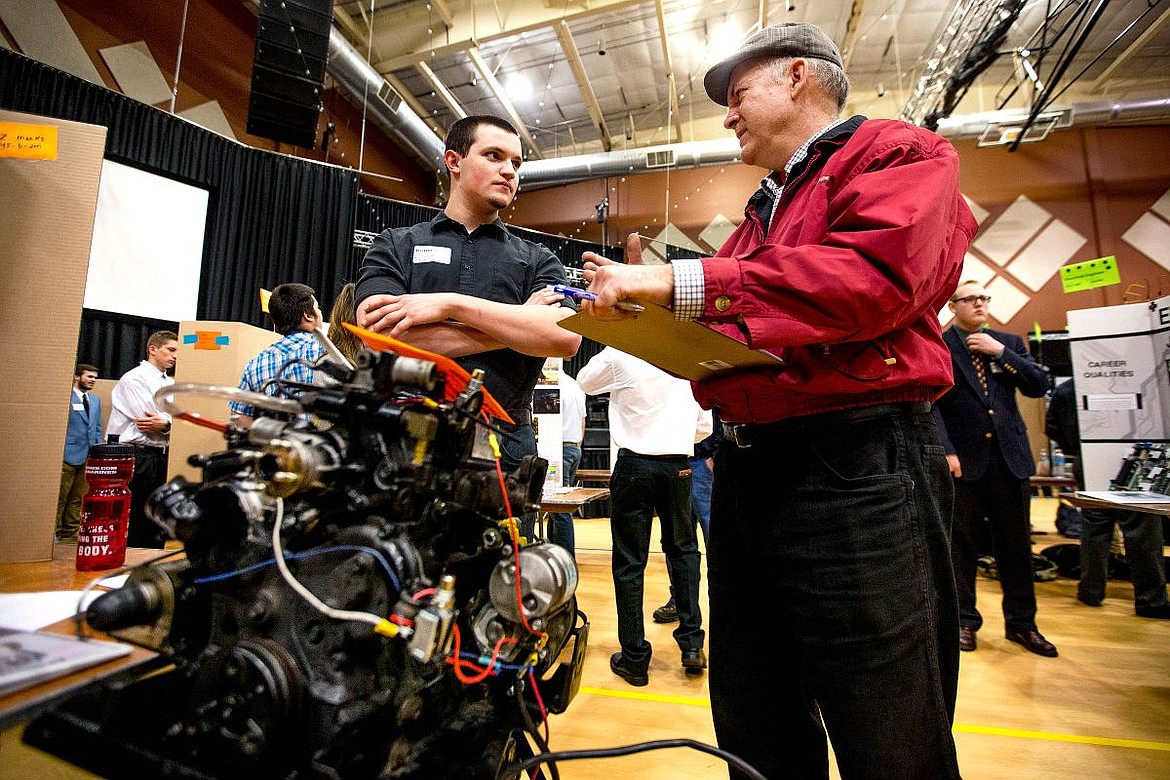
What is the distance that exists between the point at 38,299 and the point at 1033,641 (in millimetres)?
3909

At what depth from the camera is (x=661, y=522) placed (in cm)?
277

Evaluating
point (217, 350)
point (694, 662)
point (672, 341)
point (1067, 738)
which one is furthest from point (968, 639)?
point (217, 350)

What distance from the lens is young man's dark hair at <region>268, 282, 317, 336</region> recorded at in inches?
101

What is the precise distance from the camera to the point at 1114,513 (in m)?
3.40

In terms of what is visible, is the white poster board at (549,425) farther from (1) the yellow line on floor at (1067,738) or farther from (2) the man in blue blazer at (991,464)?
(1) the yellow line on floor at (1067,738)

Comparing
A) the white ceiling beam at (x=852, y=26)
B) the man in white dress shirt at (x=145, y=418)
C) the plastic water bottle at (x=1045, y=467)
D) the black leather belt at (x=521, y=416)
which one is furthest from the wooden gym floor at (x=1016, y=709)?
the white ceiling beam at (x=852, y=26)

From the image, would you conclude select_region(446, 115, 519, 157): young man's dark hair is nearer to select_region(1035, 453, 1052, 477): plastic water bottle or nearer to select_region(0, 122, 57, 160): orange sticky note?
select_region(0, 122, 57, 160): orange sticky note

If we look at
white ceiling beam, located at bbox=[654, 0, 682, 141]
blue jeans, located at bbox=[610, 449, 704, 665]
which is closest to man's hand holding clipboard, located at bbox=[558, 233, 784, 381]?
blue jeans, located at bbox=[610, 449, 704, 665]

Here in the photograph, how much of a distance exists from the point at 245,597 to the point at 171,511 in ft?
0.43

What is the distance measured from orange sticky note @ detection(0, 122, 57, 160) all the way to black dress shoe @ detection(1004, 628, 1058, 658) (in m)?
4.00

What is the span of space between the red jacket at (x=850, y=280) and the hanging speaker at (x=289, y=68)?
17.3ft

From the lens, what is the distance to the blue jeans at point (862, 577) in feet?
2.75

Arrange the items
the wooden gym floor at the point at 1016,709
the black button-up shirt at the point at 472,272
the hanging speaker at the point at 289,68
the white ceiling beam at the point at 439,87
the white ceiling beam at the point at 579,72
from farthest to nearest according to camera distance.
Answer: the white ceiling beam at the point at 439,87
the white ceiling beam at the point at 579,72
the hanging speaker at the point at 289,68
the wooden gym floor at the point at 1016,709
the black button-up shirt at the point at 472,272

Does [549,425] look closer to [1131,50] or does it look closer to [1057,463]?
[1057,463]
